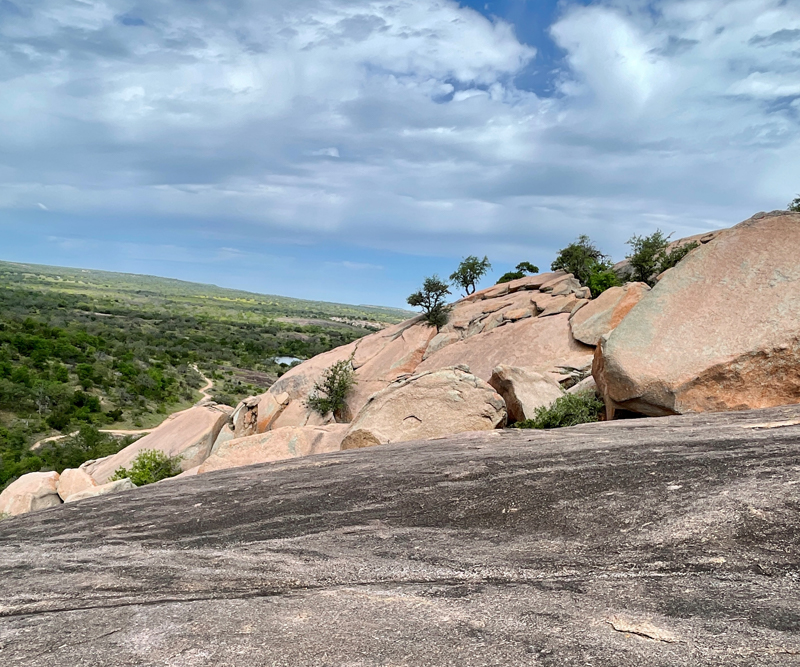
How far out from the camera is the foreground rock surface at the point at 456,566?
3795mm

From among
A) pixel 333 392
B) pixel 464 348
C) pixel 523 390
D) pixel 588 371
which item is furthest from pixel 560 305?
pixel 333 392

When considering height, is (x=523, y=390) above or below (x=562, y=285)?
below

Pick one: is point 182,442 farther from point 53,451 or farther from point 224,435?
point 53,451

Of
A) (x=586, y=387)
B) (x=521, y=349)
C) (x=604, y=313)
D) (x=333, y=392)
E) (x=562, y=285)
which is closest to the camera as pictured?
(x=586, y=387)

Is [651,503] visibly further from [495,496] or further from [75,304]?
[75,304]

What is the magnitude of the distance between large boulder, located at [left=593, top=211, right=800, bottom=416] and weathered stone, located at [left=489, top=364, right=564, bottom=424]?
371 centimetres

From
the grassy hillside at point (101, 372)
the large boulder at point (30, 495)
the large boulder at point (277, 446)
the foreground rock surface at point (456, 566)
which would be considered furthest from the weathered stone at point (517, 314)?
the grassy hillside at point (101, 372)

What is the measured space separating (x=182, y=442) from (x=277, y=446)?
10.6 meters

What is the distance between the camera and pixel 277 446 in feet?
60.5

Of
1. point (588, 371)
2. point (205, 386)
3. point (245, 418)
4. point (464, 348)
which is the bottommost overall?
point (205, 386)

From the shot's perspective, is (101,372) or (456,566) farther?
(101,372)

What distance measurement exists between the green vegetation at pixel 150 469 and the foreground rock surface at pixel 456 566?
47.9 ft

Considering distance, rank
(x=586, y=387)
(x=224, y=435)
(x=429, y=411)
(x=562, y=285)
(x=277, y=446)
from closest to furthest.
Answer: (x=429, y=411) < (x=586, y=387) < (x=277, y=446) < (x=224, y=435) < (x=562, y=285)

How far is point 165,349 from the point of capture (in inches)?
3081
